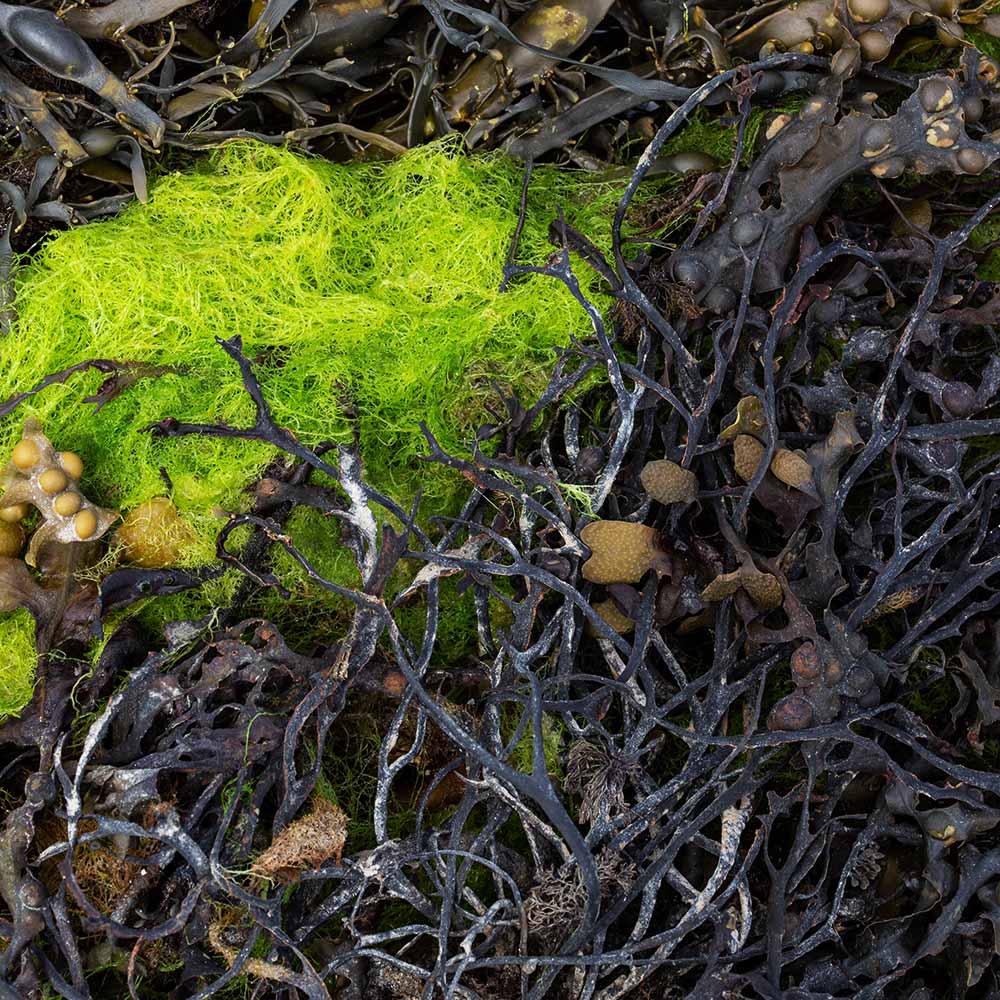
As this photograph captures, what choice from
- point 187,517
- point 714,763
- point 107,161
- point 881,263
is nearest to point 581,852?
point 714,763

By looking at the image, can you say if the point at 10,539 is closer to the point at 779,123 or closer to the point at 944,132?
the point at 779,123

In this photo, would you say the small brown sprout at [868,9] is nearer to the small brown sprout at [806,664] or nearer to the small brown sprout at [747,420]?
the small brown sprout at [747,420]

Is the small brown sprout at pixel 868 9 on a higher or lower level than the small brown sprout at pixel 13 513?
higher

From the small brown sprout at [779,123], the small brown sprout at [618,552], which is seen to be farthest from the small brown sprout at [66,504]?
the small brown sprout at [779,123]

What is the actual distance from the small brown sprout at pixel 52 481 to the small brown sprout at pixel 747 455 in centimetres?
83

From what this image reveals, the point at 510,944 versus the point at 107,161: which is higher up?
the point at 107,161

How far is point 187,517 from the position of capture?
4.04 feet

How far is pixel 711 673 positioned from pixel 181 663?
64 cm

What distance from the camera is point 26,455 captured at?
118 cm

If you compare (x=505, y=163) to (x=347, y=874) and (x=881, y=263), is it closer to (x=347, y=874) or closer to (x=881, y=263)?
(x=881, y=263)

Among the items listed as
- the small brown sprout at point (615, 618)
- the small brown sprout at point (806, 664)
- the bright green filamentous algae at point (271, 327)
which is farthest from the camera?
the bright green filamentous algae at point (271, 327)

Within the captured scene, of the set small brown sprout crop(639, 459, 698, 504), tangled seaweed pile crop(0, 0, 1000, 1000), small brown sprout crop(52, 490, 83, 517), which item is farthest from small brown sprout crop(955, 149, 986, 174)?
small brown sprout crop(52, 490, 83, 517)

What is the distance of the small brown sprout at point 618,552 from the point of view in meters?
1.11

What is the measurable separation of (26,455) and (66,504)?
8cm
